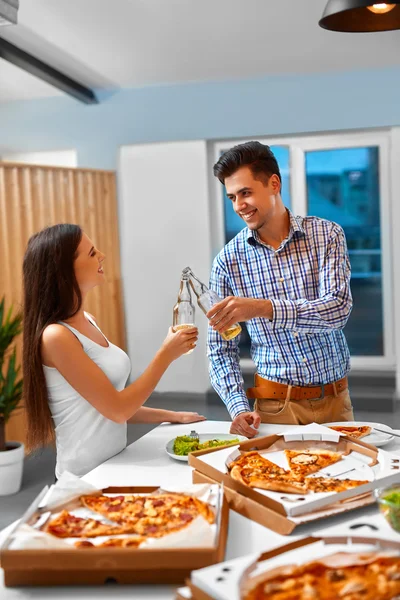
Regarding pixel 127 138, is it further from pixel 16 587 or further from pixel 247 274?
pixel 16 587

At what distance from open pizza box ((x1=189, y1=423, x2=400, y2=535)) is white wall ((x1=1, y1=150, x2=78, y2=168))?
5244 mm

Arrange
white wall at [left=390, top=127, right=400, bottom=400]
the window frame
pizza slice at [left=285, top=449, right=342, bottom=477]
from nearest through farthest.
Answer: pizza slice at [left=285, top=449, right=342, bottom=477] < white wall at [left=390, top=127, right=400, bottom=400] < the window frame

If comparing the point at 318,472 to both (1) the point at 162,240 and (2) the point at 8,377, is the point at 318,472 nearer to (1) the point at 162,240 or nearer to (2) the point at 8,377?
(2) the point at 8,377

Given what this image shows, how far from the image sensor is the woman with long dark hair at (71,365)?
2.02 m

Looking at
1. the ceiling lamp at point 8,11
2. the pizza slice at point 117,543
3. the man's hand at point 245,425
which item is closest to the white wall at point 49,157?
the ceiling lamp at point 8,11

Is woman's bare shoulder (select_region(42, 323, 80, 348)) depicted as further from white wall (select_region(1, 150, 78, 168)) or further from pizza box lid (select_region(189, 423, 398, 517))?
white wall (select_region(1, 150, 78, 168))

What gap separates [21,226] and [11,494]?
182 cm

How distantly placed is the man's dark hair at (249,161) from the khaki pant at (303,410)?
28.7 inches

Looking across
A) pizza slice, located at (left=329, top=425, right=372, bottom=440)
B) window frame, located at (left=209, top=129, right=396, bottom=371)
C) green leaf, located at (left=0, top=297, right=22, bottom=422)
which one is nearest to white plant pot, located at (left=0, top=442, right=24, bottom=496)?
green leaf, located at (left=0, top=297, right=22, bottom=422)

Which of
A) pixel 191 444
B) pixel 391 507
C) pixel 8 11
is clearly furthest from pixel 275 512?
pixel 8 11

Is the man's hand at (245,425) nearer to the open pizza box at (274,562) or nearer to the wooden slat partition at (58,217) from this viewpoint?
the open pizza box at (274,562)

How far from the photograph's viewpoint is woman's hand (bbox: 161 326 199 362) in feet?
6.68

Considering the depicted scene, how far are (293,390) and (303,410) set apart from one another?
2.9 inches

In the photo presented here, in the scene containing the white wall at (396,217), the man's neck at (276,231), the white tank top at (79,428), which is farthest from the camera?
the white wall at (396,217)
